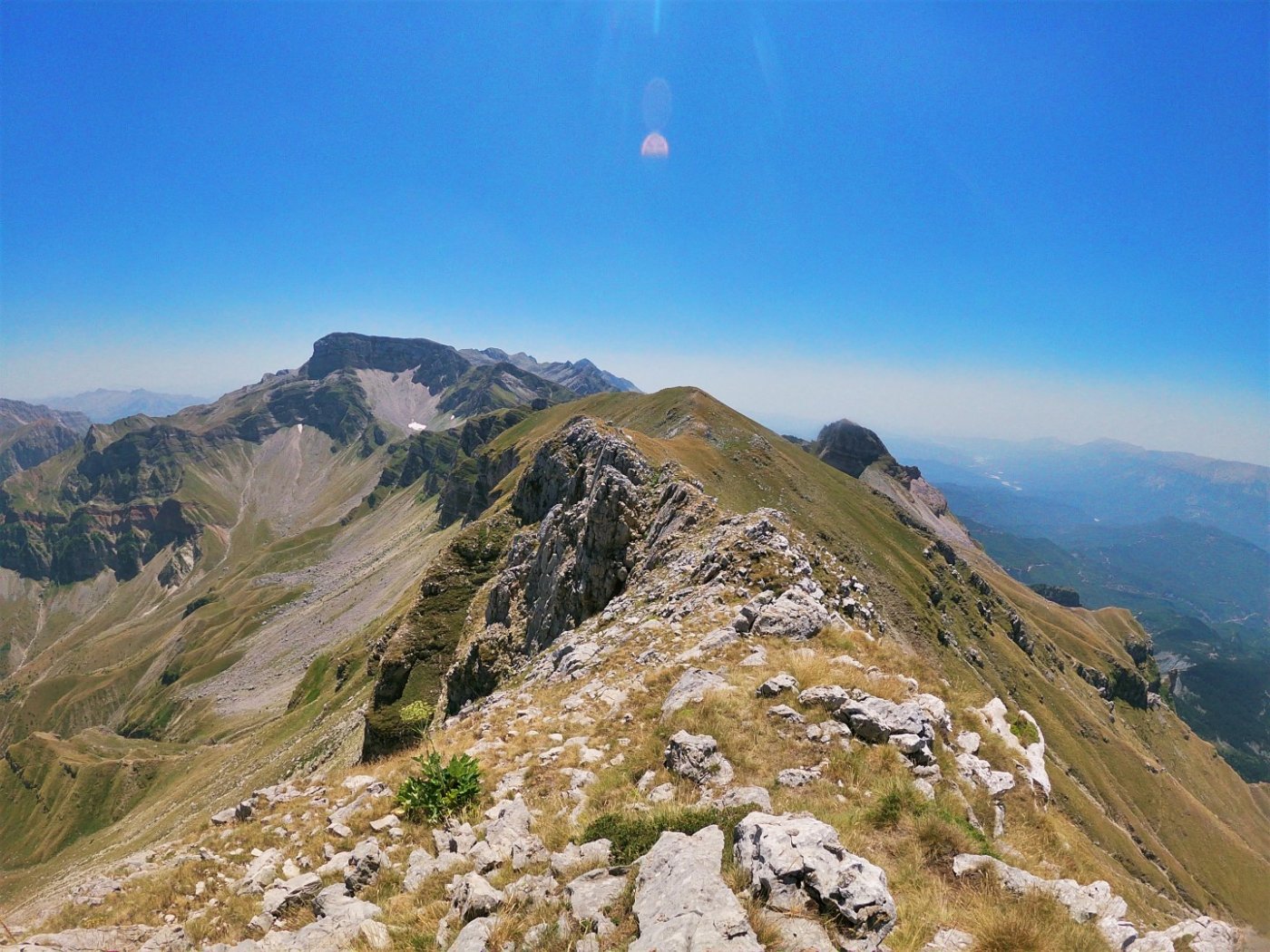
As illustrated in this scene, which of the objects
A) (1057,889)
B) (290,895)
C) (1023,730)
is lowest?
(290,895)

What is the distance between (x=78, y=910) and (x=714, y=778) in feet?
44.4

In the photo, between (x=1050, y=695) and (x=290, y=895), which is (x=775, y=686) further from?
(x=1050, y=695)

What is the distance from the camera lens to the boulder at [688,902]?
20.5 feet

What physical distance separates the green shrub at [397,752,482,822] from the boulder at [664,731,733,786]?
456cm

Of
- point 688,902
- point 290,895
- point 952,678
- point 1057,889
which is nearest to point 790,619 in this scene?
point 1057,889

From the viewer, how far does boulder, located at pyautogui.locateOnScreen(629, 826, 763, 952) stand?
625cm

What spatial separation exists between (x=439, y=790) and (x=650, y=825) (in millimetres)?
5872

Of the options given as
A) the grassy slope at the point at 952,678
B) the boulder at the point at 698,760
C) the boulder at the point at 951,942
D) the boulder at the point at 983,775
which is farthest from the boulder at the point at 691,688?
the grassy slope at the point at 952,678

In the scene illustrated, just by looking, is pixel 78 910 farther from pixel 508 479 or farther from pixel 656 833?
pixel 508 479

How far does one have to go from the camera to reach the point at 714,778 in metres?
11.5

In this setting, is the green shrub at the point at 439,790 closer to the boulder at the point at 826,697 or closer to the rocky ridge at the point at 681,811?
the rocky ridge at the point at 681,811

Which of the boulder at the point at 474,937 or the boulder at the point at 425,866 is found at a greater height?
the boulder at the point at 474,937

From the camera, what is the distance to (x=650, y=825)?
9070mm

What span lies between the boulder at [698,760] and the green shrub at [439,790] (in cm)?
456
